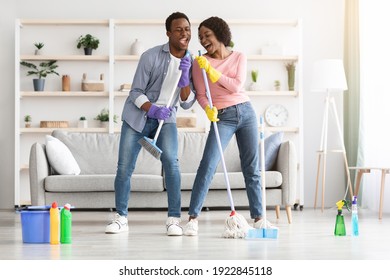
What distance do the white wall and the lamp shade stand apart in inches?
32.2

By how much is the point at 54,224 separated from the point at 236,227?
1041 mm

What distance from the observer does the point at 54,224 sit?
13.0 feet

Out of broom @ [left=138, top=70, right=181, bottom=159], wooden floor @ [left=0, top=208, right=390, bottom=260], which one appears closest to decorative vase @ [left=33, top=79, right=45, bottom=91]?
wooden floor @ [left=0, top=208, right=390, bottom=260]

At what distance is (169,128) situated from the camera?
4.30 meters

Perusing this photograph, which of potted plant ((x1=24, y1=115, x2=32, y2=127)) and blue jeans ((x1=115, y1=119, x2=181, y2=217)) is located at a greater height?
potted plant ((x1=24, y1=115, x2=32, y2=127))

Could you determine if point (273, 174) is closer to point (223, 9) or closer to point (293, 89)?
point (293, 89)

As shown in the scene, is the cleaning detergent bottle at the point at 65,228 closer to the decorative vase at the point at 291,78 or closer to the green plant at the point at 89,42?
the green plant at the point at 89,42

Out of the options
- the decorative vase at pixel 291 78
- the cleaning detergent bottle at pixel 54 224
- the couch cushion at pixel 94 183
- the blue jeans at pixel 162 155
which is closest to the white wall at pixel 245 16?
the decorative vase at pixel 291 78

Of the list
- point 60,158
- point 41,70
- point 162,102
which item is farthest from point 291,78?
point 162,102

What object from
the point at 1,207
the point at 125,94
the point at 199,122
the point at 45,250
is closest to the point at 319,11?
the point at 199,122

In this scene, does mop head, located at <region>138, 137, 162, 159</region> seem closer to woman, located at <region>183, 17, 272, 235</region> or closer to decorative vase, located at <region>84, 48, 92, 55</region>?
woman, located at <region>183, 17, 272, 235</region>

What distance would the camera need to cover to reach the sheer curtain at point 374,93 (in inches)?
275

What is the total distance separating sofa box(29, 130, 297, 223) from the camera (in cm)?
583
